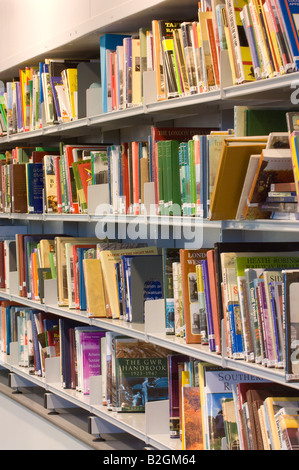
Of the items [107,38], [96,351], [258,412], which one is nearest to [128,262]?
[96,351]

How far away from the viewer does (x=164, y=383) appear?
3703mm

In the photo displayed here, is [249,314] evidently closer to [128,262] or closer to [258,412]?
[258,412]

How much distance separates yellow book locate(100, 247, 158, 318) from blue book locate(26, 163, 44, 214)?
1.13m

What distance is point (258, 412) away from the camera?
2545 millimetres

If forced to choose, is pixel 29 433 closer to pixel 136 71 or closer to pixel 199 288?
pixel 199 288

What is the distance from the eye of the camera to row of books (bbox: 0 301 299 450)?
2.55m

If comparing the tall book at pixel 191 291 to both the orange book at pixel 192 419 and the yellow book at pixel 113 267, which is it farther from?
the yellow book at pixel 113 267

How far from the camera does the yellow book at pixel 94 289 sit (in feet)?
12.8

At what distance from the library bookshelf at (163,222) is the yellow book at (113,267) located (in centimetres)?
10

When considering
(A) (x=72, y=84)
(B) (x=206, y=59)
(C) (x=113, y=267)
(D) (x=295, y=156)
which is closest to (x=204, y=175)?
(B) (x=206, y=59)

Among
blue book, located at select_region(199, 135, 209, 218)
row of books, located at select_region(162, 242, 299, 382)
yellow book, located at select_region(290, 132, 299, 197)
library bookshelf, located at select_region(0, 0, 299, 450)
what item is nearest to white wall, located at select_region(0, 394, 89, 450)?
library bookshelf, located at select_region(0, 0, 299, 450)

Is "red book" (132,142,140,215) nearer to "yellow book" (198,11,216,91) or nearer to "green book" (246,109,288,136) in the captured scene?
"yellow book" (198,11,216,91)

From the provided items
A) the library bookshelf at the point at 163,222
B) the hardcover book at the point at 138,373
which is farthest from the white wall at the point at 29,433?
the hardcover book at the point at 138,373

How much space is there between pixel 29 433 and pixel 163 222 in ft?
5.82
